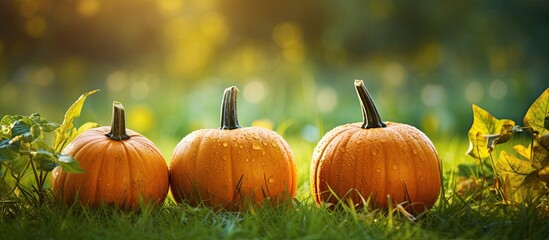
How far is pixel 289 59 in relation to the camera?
5547 millimetres

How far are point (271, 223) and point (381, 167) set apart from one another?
45cm

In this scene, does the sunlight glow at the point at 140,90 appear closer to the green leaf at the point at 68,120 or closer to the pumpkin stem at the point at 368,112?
the green leaf at the point at 68,120

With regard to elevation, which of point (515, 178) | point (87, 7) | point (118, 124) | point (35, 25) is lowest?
point (515, 178)

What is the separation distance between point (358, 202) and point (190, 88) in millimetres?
3743

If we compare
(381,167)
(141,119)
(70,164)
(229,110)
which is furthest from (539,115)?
(141,119)

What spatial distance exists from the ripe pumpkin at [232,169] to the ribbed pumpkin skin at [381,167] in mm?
179

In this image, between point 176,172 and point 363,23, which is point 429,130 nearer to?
point 363,23

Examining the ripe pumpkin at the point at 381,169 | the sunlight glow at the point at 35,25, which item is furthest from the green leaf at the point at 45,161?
the sunlight glow at the point at 35,25

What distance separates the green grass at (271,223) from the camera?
1.81 m

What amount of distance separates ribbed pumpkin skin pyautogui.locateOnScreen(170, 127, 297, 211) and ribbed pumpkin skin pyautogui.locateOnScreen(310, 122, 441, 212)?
7.1 inches

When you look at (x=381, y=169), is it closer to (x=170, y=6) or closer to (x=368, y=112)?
(x=368, y=112)

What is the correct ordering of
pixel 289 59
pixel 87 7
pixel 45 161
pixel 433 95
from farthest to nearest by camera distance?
pixel 433 95
pixel 289 59
pixel 87 7
pixel 45 161

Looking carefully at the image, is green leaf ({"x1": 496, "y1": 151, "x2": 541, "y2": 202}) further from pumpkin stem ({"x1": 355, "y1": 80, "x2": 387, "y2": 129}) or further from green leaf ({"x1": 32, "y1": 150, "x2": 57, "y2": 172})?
green leaf ({"x1": 32, "y1": 150, "x2": 57, "y2": 172})

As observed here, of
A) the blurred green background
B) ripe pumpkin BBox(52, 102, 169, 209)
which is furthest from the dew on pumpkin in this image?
the blurred green background
